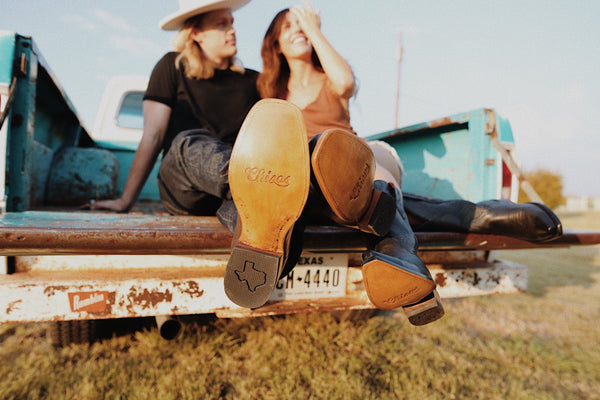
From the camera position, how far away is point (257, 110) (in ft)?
2.69

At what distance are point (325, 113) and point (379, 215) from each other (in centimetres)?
93

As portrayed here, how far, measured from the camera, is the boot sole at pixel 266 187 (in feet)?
2.59

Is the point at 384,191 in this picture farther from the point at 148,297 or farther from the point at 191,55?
the point at 191,55

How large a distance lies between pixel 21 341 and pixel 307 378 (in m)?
1.36

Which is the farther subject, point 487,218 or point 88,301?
point 487,218

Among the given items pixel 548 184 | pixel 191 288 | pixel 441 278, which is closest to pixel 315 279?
pixel 191 288

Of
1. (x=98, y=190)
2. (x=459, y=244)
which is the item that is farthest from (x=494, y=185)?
(x=98, y=190)

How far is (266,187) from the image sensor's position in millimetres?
791

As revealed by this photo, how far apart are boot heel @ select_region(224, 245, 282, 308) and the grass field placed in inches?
28.2

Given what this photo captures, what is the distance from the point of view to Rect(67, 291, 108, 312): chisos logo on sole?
107cm

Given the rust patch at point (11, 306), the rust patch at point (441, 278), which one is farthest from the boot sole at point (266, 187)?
the rust patch at point (441, 278)

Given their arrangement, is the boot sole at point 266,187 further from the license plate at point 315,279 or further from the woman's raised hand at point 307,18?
the woman's raised hand at point 307,18

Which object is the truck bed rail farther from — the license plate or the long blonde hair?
the long blonde hair

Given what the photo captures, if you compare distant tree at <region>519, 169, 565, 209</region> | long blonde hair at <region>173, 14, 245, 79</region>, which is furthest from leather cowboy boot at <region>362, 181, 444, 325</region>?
distant tree at <region>519, 169, 565, 209</region>
